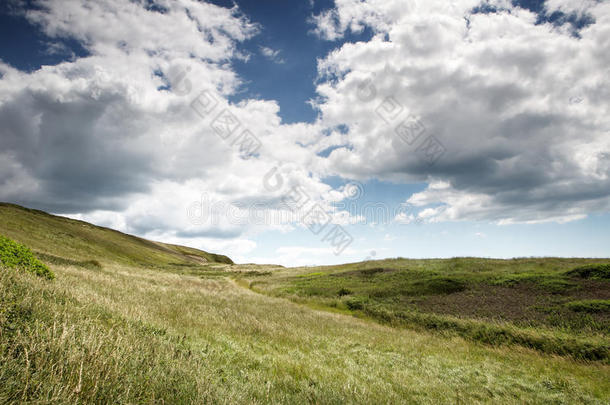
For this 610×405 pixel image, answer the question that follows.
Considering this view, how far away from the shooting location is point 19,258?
12000 millimetres

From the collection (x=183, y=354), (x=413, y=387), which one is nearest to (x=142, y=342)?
(x=183, y=354)

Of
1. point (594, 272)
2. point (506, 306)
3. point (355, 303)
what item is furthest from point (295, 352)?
point (594, 272)

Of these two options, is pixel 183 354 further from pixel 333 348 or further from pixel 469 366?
pixel 469 366

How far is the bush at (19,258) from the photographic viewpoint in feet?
37.0

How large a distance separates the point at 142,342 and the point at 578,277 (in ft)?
127

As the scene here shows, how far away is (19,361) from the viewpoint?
151 inches

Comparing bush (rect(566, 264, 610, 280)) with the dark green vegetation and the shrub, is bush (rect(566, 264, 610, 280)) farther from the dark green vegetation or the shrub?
the shrub

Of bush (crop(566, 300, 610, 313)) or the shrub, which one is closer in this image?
bush (crop(566, 300, 610, 313))

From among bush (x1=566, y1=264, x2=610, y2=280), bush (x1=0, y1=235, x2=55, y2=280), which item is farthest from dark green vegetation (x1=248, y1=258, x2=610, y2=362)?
bush (x1=0, y1=235, x2=55, y2=280)

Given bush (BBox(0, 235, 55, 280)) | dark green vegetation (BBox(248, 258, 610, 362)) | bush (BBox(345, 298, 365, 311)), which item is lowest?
bush (BBox(345, 298, 365, 311))

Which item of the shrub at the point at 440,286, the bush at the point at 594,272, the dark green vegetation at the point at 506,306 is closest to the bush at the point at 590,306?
the dark green vegetation at the point at 506,306

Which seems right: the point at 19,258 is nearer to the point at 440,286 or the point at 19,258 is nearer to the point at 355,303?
the point at 355,303

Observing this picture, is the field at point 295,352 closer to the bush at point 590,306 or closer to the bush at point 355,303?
the bush at point 590,306

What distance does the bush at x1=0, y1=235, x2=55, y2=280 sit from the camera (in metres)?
11.3
